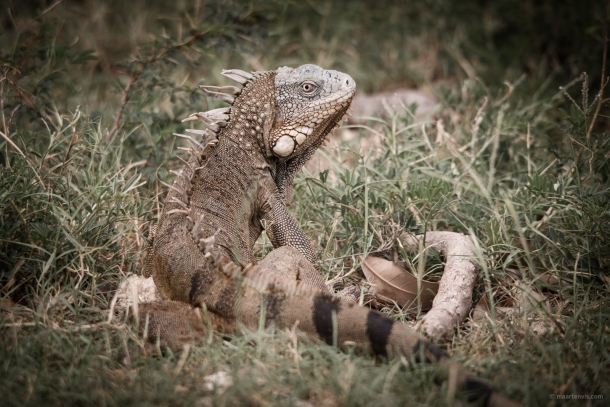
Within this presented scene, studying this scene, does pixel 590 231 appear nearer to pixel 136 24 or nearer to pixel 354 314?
pixel 354 314

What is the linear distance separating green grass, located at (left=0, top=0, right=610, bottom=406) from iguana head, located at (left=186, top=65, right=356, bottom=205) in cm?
56

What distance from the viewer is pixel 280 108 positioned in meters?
3.95

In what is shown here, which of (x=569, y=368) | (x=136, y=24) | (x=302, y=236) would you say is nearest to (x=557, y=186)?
(x=569, y=368)

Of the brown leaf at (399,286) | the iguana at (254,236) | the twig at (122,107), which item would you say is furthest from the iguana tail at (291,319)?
the twig at (122,107)

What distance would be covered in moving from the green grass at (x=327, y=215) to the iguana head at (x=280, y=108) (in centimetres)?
56

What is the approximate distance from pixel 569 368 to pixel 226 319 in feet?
6.05

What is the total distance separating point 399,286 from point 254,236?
41.2 inches

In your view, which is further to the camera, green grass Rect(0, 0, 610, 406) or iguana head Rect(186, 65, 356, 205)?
iguana head Rect(186, 65, 356, 205)

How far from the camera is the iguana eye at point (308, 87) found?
13.0 feet

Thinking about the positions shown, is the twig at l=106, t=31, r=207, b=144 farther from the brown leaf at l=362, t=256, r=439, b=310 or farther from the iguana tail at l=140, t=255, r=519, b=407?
the brown leaf at l=362, t=256, r=439, b=310

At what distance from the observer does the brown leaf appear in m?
3.88

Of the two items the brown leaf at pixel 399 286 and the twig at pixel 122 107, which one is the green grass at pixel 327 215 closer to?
the twig at pixel 122 107

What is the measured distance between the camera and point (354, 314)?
117 inches

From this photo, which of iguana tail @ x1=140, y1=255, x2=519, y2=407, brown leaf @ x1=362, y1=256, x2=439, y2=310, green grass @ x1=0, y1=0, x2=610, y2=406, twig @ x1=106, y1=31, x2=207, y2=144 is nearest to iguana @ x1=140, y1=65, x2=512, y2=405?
iguana tail @ x1=140, y1=255, x2=519, y2=407
